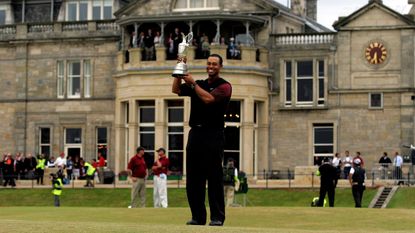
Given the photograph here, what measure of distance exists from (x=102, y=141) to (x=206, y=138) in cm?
4153

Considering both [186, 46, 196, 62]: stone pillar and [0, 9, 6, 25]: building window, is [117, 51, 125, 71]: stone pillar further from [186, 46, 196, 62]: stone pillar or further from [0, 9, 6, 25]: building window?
[0, 9, 6, 25]: building window

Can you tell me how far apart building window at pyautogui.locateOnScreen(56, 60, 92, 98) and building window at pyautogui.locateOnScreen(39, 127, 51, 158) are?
1.89m

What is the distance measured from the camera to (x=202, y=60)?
52719mm

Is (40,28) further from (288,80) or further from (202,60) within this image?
(288,80)

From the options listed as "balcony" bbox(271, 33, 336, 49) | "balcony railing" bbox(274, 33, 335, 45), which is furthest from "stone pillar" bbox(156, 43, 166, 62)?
"balcony railing" bbox(274, 33, 335, 45)

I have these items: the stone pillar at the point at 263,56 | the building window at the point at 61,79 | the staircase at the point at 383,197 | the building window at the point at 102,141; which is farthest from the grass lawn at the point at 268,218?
the building window at the point at 61,79

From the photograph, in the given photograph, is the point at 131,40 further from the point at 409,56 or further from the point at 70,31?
A: the point at 409,56

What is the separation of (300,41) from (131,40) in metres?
8.24

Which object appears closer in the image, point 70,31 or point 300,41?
point 300,41

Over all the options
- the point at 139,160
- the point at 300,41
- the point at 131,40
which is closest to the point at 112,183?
the point at 131,40

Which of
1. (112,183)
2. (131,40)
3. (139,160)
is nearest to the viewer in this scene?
(139,160)

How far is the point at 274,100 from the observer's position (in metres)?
54.0

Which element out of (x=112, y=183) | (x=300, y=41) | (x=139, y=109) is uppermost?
(x=300, y=41)

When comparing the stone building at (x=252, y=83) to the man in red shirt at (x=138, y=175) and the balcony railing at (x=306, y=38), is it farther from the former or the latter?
the man in red shirt at (x=138, y=175)
